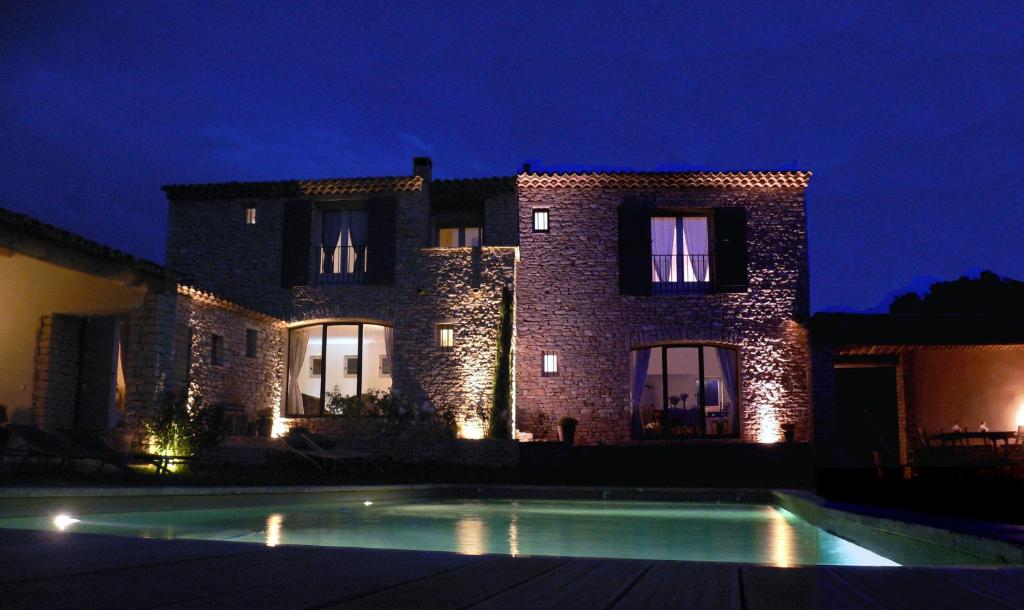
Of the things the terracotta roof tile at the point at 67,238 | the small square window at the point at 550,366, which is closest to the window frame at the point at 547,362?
the small square window at the point at 550,366

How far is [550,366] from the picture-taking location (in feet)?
52.7

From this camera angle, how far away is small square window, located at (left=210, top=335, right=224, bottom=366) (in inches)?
561

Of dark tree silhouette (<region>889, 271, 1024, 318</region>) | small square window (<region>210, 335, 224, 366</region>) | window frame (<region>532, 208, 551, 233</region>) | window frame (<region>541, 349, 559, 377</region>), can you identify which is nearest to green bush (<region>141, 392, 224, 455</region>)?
small square window (<region>210, 335, 224, 366</region>)

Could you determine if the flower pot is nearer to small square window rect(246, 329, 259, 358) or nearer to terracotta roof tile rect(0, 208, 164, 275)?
small square window rect(246, 329, 259, 358)

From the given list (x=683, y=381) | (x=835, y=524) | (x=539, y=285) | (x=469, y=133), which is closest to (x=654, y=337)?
(x=683, y=381)

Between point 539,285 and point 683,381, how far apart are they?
348 centimetres

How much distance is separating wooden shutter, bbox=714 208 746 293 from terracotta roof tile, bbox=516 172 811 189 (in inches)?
23.5

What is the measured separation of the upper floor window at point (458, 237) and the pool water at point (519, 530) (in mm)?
8664

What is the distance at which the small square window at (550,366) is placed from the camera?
16.0m

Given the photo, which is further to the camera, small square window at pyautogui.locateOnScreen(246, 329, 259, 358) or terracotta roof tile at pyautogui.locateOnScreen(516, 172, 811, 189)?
terracotta roof tile at pyautogui.locateOnScreen(516, 172, 811, 189)

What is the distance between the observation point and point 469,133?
395 ft

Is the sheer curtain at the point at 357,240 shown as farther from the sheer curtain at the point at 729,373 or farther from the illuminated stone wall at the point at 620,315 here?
the sheer curtain at the point at 729,373

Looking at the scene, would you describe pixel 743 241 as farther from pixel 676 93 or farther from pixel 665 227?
pixel 676 93

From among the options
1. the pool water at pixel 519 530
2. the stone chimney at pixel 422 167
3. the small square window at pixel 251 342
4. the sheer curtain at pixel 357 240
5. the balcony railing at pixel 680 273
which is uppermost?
the stone chimney at pixel 422 167
